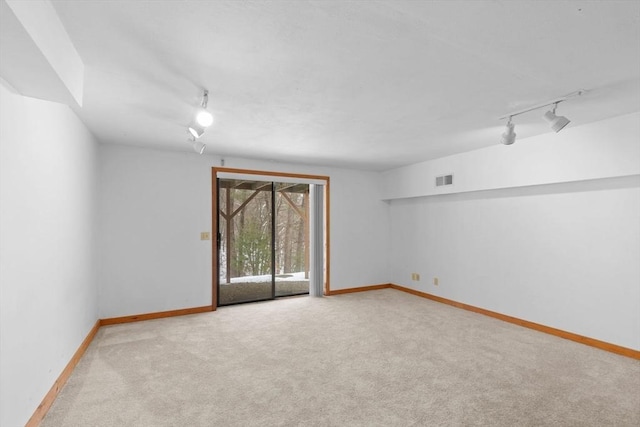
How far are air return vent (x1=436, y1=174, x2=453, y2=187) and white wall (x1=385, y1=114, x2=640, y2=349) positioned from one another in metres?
0.15

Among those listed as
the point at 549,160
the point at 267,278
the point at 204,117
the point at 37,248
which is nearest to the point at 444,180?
the point at 549,160

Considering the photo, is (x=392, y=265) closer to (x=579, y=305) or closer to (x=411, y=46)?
(x=579, y=305)

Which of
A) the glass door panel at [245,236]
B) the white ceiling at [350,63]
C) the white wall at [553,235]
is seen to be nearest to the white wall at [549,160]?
the white wall at [553,235]

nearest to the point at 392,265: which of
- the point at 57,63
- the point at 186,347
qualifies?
the point at 186,347

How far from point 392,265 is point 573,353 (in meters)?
3.37

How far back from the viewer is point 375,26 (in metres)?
1.63

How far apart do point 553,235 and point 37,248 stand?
16.6 ft

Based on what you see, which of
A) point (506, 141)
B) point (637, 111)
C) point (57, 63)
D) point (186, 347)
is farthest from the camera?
point (186, 347)

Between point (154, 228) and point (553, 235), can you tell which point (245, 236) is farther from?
point (553, 235)

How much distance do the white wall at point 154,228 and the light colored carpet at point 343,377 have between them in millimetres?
472

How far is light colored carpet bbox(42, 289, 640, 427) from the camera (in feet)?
7.22

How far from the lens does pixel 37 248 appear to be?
2.16 meters

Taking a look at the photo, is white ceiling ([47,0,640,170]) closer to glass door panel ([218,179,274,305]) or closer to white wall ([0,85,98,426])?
white wall ([0,85,98,426])

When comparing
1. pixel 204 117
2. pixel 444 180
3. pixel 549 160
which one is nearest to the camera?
pixel 204 117
